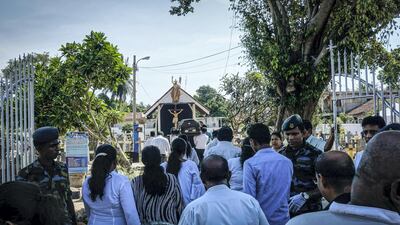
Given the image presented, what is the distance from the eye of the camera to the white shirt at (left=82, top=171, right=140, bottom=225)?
12.3ft

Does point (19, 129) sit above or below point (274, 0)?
below

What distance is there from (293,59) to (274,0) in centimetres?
A: 166

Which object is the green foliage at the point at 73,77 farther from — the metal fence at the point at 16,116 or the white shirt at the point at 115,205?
the white shirt at the point at 115,205

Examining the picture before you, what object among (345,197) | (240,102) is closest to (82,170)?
(345,197)

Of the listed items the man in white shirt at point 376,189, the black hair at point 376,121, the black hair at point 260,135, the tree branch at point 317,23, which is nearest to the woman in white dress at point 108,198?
the black hair at point 260,135

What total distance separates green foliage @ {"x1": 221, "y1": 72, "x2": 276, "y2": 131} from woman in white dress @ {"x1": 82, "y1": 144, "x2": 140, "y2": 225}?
874 inches

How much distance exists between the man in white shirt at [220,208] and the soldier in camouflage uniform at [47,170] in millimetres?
1353

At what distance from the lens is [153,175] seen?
3.99m

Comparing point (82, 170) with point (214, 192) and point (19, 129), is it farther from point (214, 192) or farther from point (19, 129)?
point (214, 192)

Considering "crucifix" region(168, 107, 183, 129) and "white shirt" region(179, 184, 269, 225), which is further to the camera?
"crucifix" region(168, 107, 183, 129)

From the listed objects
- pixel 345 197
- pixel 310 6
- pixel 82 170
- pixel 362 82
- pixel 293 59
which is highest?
pixel 310 6

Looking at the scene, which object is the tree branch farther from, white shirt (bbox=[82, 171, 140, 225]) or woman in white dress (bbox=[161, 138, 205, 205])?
white shirt (bbox=[82, 171, 140, 225])

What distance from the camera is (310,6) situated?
447 inches

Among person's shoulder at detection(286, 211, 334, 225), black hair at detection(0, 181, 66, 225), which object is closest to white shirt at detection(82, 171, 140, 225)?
black hair at detection(0, 181, 66, 225)
